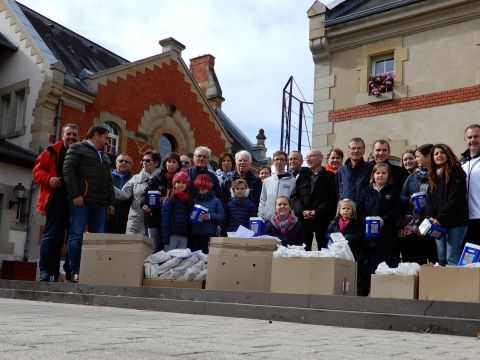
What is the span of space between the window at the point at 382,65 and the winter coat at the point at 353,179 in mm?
6798

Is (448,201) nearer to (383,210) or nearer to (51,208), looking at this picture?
(383,210)

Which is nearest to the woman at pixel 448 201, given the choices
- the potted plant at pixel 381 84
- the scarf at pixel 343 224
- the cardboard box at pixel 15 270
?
the scarf at pixel 343 224

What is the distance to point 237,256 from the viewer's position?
6992mm

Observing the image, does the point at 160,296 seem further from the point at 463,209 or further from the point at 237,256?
the point at 463,209

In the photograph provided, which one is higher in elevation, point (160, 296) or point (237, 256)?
point (237, 256)

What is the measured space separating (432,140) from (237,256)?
7.74 metres

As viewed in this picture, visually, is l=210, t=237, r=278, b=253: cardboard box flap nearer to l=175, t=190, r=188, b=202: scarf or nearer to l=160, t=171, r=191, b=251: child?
l=160, t=171, r=191, b=251: child

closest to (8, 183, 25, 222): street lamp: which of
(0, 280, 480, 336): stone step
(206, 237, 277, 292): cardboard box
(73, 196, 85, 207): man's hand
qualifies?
(0, 280, 480, 336): stone step

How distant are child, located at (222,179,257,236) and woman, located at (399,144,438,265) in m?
2.05

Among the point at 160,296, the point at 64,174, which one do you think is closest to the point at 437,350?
the point at 160,296

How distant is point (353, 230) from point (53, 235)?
3839 millimetres

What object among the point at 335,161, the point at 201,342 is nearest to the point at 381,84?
the point at 335,161

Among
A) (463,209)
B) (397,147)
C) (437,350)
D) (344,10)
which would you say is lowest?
(437,350)

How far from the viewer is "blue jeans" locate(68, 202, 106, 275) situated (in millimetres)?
8172
